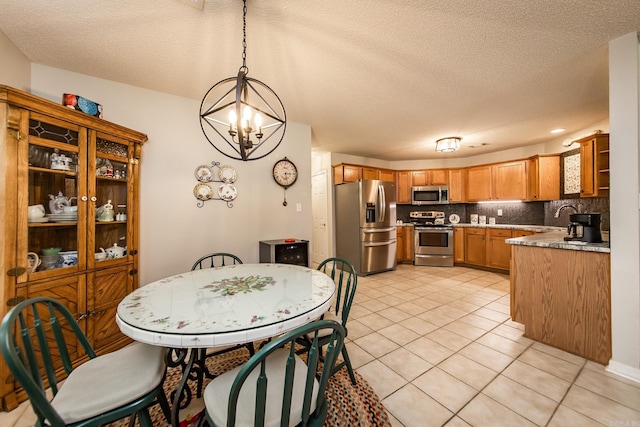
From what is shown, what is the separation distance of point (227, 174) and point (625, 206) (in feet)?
11.5

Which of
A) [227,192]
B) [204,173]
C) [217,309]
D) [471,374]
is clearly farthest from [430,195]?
[217,309]

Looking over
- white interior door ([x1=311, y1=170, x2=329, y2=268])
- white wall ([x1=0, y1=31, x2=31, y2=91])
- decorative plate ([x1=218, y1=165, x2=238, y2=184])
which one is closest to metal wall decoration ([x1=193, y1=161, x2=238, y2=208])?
decorative plate ([x1=218, y1=165, x2=238, y2=184])

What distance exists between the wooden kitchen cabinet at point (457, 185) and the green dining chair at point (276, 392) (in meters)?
5.42

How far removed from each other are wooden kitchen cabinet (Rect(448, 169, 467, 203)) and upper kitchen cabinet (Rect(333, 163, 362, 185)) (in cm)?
218

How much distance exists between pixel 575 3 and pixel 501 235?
4025 mm

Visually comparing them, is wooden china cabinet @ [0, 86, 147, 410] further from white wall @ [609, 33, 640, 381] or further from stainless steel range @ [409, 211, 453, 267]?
stainless steel range @ [409, 211, 453, 267]

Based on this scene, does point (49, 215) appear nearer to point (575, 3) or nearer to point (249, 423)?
point (249, 423)

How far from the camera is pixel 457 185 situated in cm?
543

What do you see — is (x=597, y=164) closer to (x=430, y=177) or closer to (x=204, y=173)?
(x=430, y=177)

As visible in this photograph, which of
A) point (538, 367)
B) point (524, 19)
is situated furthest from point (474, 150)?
point (538, 367)

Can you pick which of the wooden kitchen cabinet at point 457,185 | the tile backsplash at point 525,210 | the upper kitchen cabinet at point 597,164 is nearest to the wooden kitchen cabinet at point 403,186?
the tile backsplash at point 525,210

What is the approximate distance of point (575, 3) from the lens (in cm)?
148

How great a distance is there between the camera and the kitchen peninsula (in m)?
1.86

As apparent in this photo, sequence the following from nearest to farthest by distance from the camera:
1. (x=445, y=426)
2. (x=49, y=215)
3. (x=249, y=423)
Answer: (x=249, y=423) → (x=445, y=426) → (x=49, y=215)
